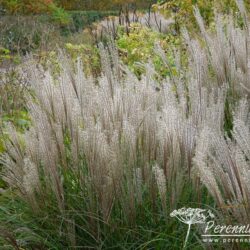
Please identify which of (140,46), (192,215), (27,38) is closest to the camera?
(192,215)

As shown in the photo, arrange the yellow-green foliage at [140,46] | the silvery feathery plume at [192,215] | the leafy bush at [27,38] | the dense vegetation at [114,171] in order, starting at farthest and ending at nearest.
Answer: the leafy bush at [27,38] → the yellow-green foliage at [140,46] → the dense vegetation at [114,171] → the silvery feathery plume at [192,215]

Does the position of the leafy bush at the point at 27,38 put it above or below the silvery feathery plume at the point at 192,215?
below

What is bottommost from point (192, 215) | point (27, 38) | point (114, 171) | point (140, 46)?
point (27, 38)

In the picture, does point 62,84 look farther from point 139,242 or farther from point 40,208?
point 139,242

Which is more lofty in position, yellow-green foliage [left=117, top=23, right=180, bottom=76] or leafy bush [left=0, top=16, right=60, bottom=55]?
yellow-green foliage [left=117, top=23, right=180, bottom=76]

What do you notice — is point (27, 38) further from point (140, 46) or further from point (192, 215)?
point (192, 215)

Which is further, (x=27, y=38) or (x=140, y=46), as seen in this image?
(x=27, y=38)

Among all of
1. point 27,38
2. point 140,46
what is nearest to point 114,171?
point 140,46

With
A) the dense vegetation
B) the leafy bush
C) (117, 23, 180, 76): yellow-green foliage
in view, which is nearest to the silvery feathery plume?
the dense vegetation

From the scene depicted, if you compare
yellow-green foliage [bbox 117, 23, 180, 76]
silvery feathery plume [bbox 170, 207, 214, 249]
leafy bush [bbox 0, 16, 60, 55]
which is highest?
silvery feathery plume [bbox 170, 207, 214, 249]

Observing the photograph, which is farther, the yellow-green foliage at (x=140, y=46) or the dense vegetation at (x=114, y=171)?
the yellow-green foliage at (x=140, y=46)

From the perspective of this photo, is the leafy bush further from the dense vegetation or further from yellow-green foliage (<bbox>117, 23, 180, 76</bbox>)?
the dense vegetation

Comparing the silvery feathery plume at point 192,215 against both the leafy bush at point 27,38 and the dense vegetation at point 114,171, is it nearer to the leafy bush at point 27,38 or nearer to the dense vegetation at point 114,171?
the dense vegetation at point 114,171

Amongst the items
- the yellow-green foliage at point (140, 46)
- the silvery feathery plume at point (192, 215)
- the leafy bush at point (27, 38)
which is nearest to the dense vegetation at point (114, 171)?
the silvery feathery plume at point (192, 215)
